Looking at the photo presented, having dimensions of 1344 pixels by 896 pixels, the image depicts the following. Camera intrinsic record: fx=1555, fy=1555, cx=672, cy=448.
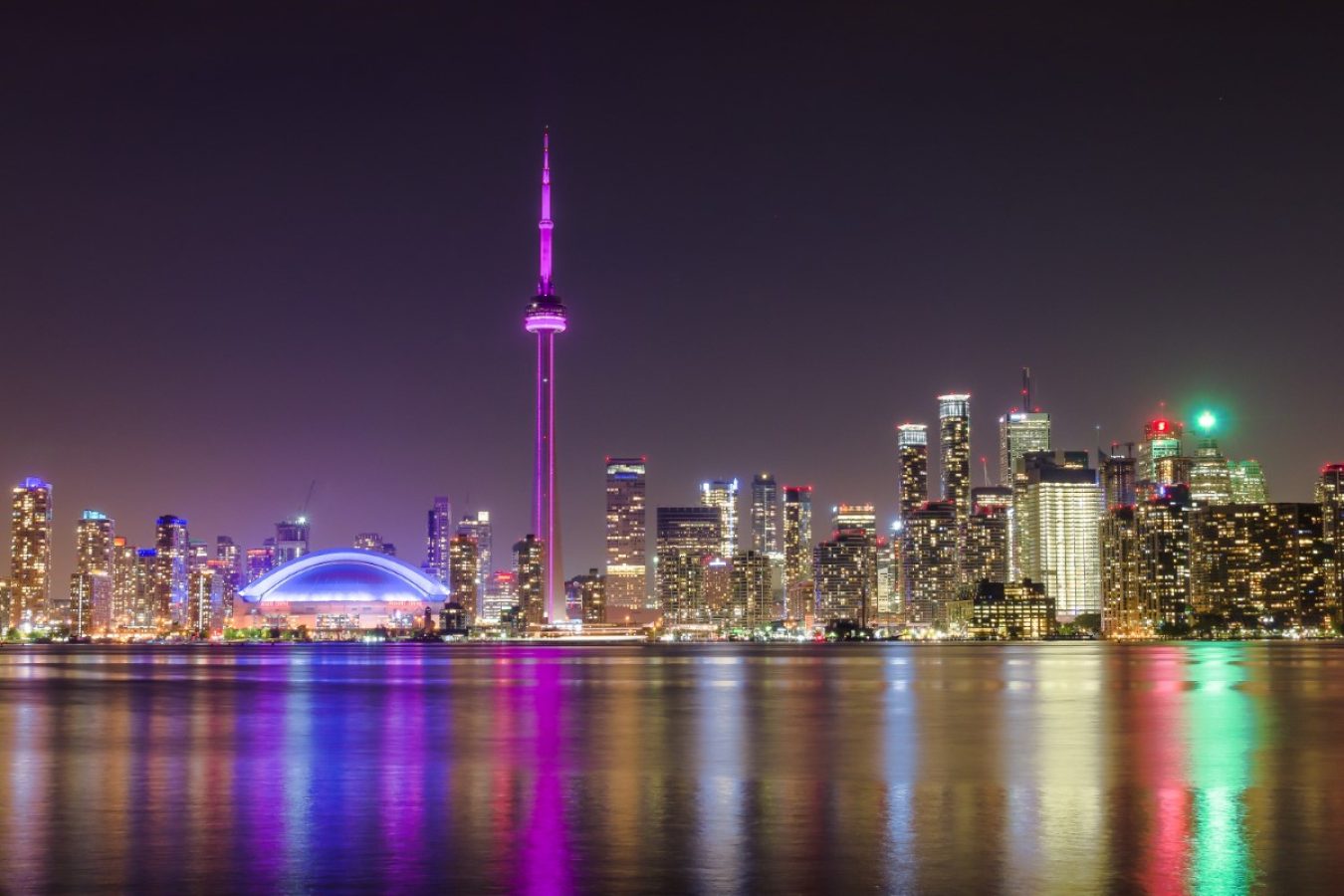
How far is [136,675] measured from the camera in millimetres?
102500

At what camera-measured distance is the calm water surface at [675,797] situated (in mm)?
20406

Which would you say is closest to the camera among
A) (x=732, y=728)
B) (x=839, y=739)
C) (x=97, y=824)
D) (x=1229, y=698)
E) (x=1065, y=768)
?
(x=97, y=824)

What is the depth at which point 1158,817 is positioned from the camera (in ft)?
84.4

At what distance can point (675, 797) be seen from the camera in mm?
28984

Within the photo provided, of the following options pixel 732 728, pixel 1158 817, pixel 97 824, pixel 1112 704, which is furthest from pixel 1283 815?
pixel 1112 704

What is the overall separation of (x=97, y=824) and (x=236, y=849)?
13.8ft

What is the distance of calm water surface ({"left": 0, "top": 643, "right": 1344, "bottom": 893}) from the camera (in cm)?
2041

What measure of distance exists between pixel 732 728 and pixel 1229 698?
2894 centimetres

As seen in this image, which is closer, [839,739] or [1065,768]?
[1065,768]

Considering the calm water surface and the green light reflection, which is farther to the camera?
the calm water surface

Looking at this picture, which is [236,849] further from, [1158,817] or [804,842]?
[1158,817]

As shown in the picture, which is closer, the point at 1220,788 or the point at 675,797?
the point at 675,797

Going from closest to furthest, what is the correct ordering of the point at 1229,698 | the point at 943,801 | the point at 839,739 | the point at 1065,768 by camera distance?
the point at 943,801
the point at 1065,768
the point at 839,739
the point at 1229,698

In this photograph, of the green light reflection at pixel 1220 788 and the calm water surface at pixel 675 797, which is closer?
the green light reflection at pixel 1220 788
